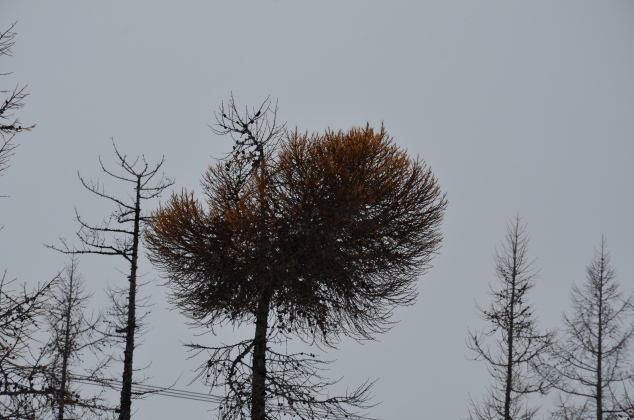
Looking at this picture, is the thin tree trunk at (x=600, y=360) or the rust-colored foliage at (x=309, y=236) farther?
the thin tree trunk at (x=600, y=360)

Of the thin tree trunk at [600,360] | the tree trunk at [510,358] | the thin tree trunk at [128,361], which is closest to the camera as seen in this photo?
the thin tree trunk at [128,361]

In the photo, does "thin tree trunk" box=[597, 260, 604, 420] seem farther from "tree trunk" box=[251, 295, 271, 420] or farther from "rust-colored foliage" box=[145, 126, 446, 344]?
"tree trunk" box=[251, 295, 271, 420]

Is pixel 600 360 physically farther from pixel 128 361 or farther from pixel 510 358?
pixel 128 361

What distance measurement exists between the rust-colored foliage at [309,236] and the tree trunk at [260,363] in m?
0.27

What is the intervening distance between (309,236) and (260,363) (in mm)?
3182

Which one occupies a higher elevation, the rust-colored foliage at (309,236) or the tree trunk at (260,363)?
the rust-colored foliage at (309,236)

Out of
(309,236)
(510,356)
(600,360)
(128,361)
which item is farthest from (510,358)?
(128,361)

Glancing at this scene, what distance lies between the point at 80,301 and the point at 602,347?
707 inches

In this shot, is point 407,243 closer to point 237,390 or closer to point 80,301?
point 237,390

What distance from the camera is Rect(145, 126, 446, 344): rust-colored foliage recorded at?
1268 centimetres

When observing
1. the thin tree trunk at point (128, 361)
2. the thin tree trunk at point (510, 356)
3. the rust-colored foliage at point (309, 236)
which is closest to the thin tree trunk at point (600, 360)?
the thin tree trunk at point (510, 356)

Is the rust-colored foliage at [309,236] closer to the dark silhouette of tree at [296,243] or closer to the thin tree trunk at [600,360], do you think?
the dark silhouette of tree at [296,243]

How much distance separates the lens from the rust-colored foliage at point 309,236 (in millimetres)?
12680

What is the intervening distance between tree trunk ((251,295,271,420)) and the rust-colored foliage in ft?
0.87
